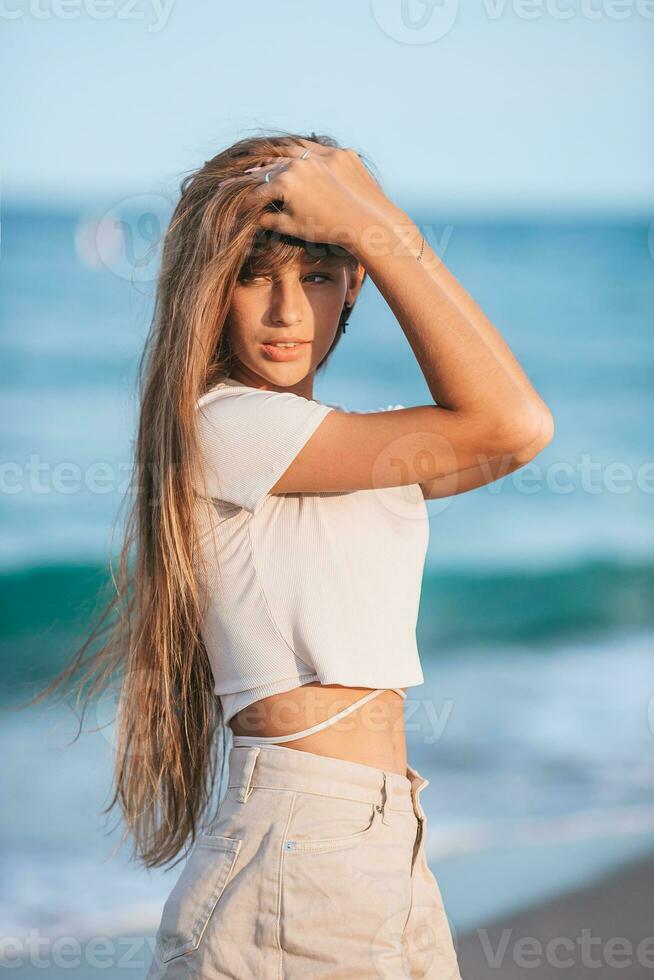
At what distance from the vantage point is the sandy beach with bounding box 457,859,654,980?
2781 millimetres

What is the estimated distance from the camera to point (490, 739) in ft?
14.1

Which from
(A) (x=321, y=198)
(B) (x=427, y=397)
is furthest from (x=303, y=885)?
(B) (x=427, y=397)

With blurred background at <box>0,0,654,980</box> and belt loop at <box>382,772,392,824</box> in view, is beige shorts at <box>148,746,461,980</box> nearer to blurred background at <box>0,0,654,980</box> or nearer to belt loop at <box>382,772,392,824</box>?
belt loop at <box>382,772,392,824</box>

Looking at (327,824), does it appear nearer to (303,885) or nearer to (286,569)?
(303,885)

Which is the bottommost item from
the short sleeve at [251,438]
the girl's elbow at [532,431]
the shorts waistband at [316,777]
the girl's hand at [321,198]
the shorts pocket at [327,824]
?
the shorts pocket at [327,824]

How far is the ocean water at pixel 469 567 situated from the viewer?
342 cm

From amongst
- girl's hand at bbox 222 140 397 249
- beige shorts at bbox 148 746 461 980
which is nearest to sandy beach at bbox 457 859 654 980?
beige shorts at bbox 148 746 461 980

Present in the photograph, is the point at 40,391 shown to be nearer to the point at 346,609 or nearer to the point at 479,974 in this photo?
the point at 479,974

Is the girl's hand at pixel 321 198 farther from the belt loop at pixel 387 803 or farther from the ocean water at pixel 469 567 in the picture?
the ocean water at pixel 469 567

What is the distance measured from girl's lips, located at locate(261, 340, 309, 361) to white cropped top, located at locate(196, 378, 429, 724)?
81 millimetres

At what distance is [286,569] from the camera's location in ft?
4.20

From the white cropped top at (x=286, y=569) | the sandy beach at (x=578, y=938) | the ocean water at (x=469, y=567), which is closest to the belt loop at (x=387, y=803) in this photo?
the white cropped top at (x=286, y=569)

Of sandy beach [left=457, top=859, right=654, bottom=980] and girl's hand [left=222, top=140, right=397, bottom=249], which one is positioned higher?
girl's hand [left=222, top=140, right=397, bottom=249]

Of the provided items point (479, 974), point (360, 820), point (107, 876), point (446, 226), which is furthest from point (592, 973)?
point (446, 226)
